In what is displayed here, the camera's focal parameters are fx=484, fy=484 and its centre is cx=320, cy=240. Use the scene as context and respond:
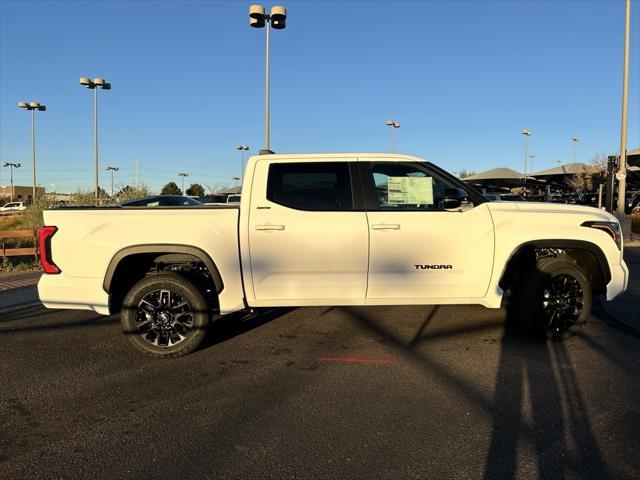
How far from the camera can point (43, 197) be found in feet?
51.8

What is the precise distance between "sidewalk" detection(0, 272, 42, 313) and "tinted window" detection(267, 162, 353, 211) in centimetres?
487

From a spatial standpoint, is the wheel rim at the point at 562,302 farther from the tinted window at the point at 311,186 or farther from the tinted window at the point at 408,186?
the tinted window at the point at 311,186

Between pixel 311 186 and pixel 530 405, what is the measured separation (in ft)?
9.30

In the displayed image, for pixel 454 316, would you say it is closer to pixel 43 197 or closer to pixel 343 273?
pixel 343 273

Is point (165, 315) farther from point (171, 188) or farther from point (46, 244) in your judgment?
point (171, 188)

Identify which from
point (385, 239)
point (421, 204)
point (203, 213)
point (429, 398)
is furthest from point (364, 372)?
point (203, 213)

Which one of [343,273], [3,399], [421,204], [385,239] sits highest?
[421,204]

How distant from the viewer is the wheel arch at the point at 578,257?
502 cm

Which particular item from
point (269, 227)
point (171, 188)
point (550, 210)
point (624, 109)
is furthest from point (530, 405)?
point (171, 188)

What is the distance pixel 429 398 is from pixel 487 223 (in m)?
1.98

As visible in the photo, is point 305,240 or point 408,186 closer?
point 305,240

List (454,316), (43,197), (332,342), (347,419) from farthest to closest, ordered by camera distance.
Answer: (43,197), (454,316), (332,342), (347,419)

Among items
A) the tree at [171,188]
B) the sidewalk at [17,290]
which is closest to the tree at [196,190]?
the tree at [171,188]

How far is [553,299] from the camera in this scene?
16.9ft
